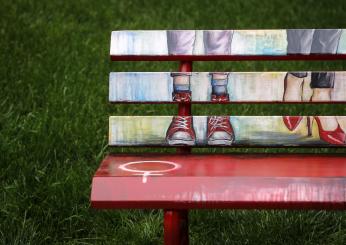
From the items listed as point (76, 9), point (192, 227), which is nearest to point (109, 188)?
point (192, 227)

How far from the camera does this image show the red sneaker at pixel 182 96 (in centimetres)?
245

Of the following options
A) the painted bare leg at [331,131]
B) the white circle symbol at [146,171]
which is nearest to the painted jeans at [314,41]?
the painted bare leg at [331,131]

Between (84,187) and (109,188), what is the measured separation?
3.50 ft

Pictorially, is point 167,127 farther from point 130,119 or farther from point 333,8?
point 333,8

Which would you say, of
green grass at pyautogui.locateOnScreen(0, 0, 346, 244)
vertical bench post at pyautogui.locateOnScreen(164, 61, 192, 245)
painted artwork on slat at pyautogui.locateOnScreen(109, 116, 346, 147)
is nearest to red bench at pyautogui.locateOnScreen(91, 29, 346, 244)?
painted artwork on slat at pyautogui.locateOnScreen(109, 116, 346, 147)

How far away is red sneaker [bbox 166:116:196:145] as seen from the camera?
95.0 inches

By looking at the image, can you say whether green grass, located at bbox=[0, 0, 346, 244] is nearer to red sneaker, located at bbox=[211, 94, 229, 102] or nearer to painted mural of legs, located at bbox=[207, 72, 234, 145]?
painted mural of legs, located at bbox=[207, 72, 234, 145]

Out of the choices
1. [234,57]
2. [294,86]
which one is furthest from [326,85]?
[234,57]

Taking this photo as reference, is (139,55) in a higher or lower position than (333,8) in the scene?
lower

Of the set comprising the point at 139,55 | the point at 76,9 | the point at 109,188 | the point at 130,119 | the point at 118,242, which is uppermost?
the point at 76,9

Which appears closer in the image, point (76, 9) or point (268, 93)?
point (268, 93)

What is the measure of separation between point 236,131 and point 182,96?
0.75 ft

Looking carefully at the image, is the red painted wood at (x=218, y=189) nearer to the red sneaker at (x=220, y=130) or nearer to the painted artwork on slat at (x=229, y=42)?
the red sneaker at (x=220, y=130)

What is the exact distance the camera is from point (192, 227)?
9.04ft
